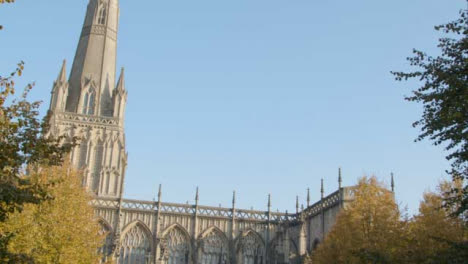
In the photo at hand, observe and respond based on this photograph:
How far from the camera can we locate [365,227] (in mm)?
30438

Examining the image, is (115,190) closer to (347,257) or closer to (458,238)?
(347,257)

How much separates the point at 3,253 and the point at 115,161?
41407 millimetres

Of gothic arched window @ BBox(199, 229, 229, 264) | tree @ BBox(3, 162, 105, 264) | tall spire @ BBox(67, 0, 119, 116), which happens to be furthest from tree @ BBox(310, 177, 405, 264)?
tall spire @ BBox(67, 0, 119, 116)

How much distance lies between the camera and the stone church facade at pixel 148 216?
1844 inches

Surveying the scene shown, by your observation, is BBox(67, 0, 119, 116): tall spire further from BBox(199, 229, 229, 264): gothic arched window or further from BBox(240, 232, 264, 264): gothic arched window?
BBox(240, 232, 264, 264): gothic arched window

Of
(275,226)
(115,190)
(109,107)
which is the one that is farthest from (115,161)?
(275,226)

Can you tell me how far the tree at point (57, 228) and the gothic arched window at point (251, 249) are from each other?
2254 centimetres

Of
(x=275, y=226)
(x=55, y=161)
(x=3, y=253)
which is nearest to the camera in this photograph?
(x=3, y=253)

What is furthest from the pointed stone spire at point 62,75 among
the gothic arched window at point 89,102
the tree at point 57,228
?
the tree at point 57,228

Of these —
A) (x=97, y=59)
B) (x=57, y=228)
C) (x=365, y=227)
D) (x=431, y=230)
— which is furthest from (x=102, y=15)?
(x=431, y=230)

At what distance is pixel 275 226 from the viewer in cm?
5128

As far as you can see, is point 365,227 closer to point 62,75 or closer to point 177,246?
point 177,246

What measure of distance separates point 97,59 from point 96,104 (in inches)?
237

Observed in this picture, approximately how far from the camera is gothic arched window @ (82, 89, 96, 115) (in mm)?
59500
